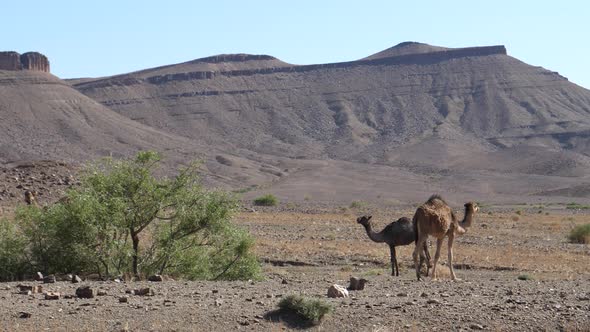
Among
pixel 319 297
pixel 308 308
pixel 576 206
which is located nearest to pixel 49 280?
pixel 319 297

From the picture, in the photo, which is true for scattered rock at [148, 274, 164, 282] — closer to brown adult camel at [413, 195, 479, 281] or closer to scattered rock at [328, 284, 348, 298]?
scattered rock at [328, 284, 348, 298]

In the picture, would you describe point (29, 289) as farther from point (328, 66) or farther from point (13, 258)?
point (328, 66)

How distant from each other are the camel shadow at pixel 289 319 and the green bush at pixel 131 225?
5.57m

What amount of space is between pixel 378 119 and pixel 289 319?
124943 mm

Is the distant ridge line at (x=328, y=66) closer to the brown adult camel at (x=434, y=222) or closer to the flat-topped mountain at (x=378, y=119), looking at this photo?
the flat-topped mountain at (x=378, y=119)

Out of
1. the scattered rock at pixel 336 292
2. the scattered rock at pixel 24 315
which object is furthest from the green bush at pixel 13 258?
the scattered rock at pixel 336 292

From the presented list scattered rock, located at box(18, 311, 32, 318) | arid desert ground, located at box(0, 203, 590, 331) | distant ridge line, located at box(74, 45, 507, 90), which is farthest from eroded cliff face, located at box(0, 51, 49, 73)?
scattered rock, located at box(18, 311, 32, 318)

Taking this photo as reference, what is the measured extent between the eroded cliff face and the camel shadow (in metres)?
108

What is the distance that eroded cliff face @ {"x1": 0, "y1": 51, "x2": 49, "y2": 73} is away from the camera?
11481 cm

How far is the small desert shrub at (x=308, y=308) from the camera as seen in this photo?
1309 centimetres

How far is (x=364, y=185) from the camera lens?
319 feet

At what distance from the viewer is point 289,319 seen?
13258 mm

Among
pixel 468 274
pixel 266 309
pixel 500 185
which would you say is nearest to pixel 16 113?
pixel 500 185

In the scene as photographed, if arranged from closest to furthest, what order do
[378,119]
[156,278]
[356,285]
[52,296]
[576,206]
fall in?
1. [52,296]
2. [356,285]
3. [156,278]
4. [576,206]
5. [378,119]
